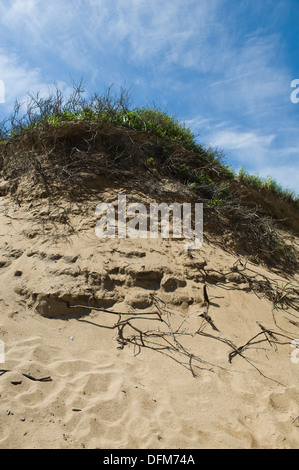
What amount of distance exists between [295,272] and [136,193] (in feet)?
10.2

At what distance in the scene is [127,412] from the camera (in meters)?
2.50

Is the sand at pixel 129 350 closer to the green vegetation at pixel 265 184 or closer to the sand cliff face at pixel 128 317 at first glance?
the sand cliff face at pixel 128 317

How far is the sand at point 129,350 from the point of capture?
2.35 m

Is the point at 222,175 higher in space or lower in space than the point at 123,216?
higher

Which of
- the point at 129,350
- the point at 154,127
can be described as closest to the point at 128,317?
the point at 129,350

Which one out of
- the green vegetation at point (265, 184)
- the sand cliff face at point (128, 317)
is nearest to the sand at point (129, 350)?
the sand cliff face at point (128, 317)

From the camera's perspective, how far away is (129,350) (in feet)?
10.7

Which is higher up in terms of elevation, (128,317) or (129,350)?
(128,317)

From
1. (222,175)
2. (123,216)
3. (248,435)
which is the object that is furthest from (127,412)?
(222,175)

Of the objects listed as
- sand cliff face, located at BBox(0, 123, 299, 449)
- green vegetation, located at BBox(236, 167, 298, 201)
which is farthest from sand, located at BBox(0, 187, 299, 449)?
green vegetation, located at BBox(236, 167, 298, 201)

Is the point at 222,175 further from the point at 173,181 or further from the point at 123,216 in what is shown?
the point at 123,216

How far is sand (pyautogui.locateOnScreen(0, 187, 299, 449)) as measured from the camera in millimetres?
2346

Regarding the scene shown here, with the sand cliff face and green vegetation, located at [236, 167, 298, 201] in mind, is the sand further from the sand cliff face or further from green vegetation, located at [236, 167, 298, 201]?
green vegetation, located at [236, 167, 298, 201]

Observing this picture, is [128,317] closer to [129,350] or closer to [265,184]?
[129,350]
